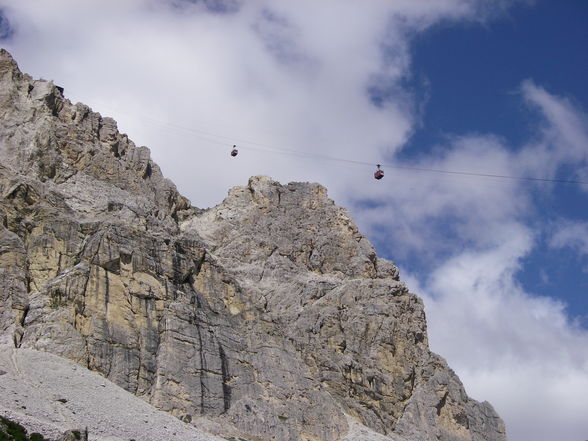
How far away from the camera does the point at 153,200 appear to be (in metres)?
133

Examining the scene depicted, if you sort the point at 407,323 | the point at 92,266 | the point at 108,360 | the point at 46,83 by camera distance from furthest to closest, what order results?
the point at 46,83 < the point at 407,323 < the point at 92,266 < the point at 108,360

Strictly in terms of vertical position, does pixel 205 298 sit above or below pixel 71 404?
above

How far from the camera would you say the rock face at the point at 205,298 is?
97.9m

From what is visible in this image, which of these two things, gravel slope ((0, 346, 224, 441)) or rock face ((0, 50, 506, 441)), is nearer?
gravel slope ((0, 346, 224, 441))

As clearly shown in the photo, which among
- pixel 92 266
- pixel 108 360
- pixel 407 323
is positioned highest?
pixel 407 323

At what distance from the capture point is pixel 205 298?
114125 mm

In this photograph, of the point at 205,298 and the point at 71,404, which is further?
the point at 205,298

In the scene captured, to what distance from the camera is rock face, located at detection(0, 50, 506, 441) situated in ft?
321

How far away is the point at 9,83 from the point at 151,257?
38.4m

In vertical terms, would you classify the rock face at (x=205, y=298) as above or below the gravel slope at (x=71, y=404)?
above

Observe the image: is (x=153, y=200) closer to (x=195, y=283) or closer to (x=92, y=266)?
(x=195, y=283)

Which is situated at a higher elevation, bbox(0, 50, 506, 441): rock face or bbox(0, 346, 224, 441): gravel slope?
bbox(0, 50, 506, 441): rock face

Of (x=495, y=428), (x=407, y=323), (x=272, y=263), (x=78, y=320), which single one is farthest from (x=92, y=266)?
(x=495, y=428)

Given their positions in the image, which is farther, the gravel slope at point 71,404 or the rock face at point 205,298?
the rock face at point 205,298
